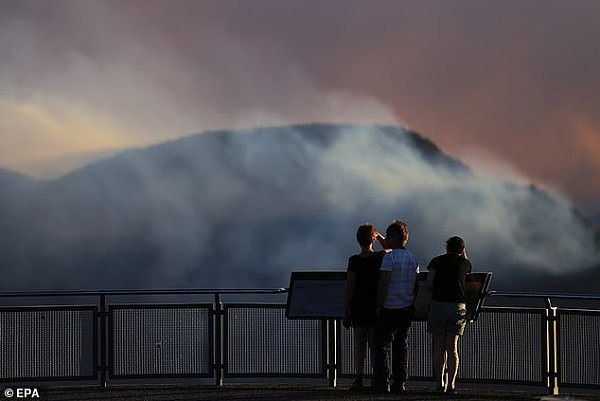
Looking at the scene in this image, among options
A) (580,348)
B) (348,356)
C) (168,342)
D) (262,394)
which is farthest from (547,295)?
(168,342)

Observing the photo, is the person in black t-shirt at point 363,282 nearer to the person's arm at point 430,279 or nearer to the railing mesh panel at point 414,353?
the person's arm at point 430,279

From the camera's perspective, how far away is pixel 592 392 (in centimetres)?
1222

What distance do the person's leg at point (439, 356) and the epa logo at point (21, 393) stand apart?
3.62m

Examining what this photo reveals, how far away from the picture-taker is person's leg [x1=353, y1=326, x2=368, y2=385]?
11977 mm

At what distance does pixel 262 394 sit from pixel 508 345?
2330 mm

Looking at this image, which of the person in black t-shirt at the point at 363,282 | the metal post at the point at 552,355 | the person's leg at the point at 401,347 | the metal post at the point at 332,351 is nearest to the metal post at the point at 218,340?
the metal post at the point at 332,351

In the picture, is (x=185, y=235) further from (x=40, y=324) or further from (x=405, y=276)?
(x=405, y=276)

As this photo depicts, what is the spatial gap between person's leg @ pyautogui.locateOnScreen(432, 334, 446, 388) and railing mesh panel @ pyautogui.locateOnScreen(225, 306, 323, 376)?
60.2 inches

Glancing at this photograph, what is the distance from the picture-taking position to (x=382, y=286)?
37.4 ft

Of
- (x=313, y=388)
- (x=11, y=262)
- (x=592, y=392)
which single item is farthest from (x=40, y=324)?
(x=11, y=262)

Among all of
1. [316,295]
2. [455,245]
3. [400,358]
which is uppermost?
[455,245]

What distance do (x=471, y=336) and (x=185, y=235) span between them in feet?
66.5

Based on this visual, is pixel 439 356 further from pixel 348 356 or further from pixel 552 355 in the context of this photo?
pixel 348 356

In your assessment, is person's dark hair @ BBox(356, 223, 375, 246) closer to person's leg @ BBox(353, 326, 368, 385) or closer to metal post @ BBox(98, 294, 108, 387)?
person's leg @ BBox(353, 326, 368, 385)
